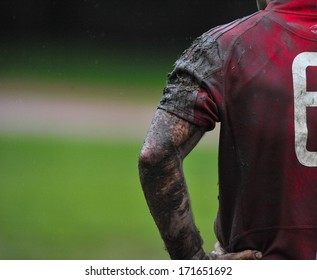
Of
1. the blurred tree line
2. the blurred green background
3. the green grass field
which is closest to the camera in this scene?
the green grass field

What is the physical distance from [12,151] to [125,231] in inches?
134

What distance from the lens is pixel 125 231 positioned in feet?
24.1

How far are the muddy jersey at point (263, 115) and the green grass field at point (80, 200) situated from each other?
434cm

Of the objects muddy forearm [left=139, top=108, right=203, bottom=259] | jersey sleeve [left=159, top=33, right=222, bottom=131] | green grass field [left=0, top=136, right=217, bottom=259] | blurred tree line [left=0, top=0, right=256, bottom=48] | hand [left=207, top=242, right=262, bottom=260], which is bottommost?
green grass field [left=0, top=136, right=217, bottom=259]

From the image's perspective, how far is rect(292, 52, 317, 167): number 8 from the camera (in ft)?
6.09

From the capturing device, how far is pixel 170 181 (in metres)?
1.86

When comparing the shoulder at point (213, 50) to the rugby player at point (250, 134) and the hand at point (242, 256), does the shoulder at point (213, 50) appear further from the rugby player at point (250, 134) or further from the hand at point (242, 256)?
the hand at point (242, 256)

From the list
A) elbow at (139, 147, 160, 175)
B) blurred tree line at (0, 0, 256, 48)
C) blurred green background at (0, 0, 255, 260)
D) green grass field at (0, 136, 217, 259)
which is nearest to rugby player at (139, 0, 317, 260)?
elbow at (139, 147, 160, 175)

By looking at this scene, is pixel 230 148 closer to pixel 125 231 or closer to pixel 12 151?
pixel 125 231

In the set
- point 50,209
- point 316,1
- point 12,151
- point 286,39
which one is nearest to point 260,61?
point 286,39

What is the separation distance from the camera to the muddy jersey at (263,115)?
1850 mm

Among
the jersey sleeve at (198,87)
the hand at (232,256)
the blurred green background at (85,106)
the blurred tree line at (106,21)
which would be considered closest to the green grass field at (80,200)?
the blurred green background at (85,106)

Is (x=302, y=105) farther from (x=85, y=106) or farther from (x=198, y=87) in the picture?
(x=85, y=106)

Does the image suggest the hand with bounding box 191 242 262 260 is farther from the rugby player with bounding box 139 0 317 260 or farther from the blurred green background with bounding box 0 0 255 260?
the blurred green background with bounding box 0 0 255 260
